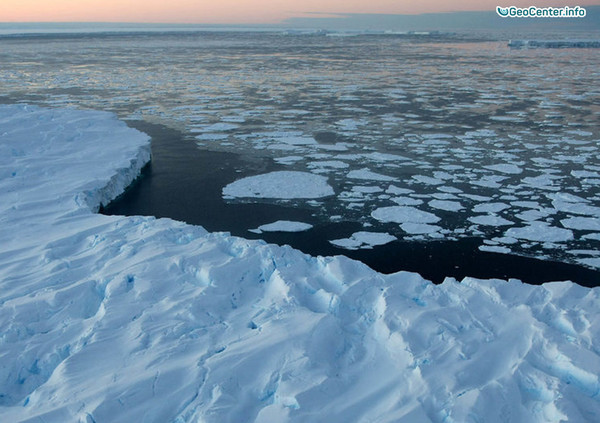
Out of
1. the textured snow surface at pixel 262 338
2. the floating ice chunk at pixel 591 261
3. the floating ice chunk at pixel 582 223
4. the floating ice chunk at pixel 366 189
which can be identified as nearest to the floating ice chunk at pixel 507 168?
the floating ice chunk at pixel 582 223

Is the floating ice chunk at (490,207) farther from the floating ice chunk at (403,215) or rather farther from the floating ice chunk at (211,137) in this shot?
the floating ice chunk at (211,137)

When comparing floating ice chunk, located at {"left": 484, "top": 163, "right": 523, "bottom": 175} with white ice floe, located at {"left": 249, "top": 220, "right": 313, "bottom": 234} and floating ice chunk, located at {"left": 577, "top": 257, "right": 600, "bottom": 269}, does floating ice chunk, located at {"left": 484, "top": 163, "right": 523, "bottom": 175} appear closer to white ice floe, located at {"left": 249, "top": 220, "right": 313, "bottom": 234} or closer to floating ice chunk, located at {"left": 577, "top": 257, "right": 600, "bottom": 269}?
floating ice chunk, located at {"left": 577, "top": 257, "right": 600, "bottom": 269}

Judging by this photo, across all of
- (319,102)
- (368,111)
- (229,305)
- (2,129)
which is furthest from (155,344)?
(319,102)

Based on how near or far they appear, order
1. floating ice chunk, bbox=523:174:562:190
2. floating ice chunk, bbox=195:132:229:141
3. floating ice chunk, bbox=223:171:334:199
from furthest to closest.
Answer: floating ice chunk, bbox=195:132:229:141, floating ice chunk, bbox=523:174:562:190, floating ice chunk, bbox=223:171:334:199

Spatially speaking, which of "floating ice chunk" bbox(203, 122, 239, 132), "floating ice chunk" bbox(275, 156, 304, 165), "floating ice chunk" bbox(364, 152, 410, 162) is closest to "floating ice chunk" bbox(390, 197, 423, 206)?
"floating ice chunk" bbox(364, 152, 410, 162)

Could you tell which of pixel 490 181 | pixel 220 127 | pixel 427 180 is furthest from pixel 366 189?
pixel 220 127

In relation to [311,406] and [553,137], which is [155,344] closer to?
[311,406]

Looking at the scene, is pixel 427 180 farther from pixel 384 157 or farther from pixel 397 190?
pixel 384 157
